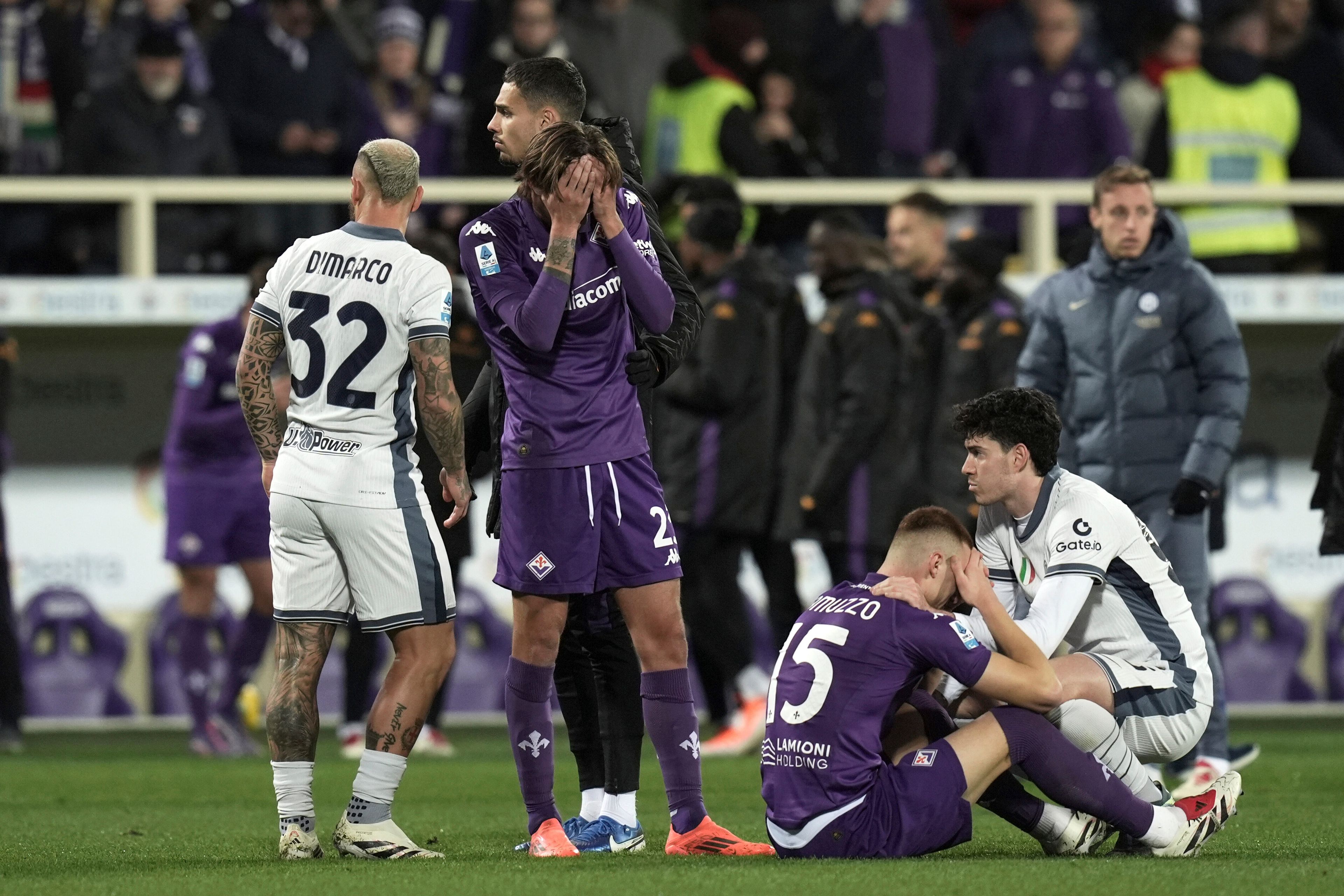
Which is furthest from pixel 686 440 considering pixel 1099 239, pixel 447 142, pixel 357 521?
pixel 357 521

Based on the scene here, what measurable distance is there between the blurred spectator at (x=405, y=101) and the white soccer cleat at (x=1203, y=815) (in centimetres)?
800

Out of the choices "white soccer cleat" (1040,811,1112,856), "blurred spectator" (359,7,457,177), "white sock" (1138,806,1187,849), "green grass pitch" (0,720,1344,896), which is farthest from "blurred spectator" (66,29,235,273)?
"white sock" (1138,806,1187,849)

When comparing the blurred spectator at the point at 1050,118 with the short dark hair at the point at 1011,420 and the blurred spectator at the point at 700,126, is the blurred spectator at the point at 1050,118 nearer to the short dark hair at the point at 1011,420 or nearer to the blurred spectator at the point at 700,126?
the blurred spectator at the point at 700,126

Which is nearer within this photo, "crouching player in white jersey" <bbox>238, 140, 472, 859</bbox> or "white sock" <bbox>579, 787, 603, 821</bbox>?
"crouching player in white jersey" <bbox>238, 140, 472, 859</bbox>

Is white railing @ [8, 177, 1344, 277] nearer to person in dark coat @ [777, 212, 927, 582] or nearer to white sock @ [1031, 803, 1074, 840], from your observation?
person in dark coat @ [777, 212, 927, 582]

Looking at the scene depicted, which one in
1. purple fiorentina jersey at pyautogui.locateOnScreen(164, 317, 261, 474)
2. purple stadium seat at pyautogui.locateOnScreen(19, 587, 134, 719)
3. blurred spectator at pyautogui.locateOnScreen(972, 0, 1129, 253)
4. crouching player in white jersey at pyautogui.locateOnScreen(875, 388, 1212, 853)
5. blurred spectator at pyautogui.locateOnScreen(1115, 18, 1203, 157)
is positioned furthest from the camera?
blurred spectator at pyautogui.locateOnScreen(1115, 18, 1203, 157)

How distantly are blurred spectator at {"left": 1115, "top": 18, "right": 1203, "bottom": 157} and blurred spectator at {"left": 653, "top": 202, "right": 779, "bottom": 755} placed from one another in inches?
174

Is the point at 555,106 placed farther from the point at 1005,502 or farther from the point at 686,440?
the point at 686,440

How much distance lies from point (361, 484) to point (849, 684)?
1466 mm

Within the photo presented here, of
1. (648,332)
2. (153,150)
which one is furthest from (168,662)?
(648,332)

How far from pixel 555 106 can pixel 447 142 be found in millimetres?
7364

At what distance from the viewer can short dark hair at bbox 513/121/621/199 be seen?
229 inches

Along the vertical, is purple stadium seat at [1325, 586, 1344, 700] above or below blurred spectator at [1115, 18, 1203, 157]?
below

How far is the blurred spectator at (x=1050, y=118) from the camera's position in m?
13.3
